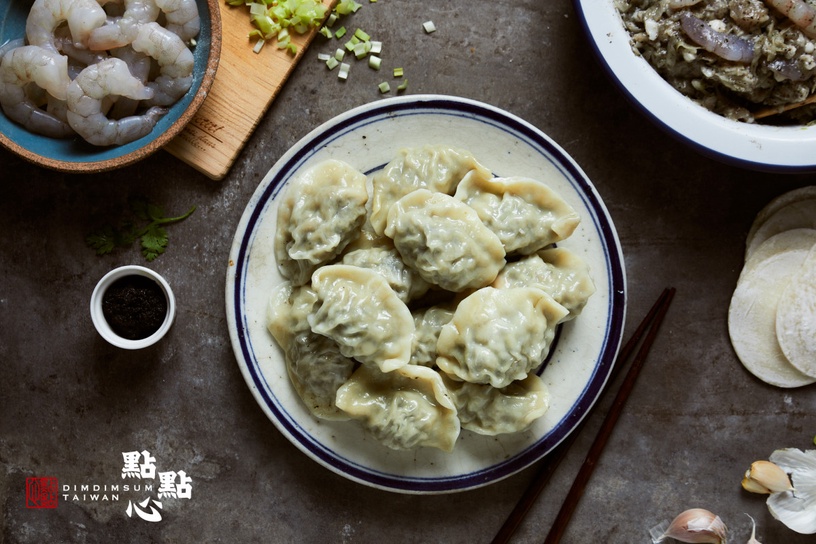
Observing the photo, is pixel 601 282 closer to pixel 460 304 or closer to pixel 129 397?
pixel 460 304

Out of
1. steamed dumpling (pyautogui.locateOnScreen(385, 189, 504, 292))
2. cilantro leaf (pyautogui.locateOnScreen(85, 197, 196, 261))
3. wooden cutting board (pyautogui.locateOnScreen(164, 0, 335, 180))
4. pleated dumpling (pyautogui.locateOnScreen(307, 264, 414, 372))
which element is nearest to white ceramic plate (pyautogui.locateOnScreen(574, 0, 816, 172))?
steamed dumpling (pyautogui.locateOnScreen(385, 189, 504, 292))

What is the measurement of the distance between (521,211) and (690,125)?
0.60 m

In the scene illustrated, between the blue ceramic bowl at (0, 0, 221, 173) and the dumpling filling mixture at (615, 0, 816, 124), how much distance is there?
4.71 ft

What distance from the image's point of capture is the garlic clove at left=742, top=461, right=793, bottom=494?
8.62ft

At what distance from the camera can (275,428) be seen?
107 inches

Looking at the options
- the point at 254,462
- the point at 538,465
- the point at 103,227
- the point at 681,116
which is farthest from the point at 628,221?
the point at 103,227

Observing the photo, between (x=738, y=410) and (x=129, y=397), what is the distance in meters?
2.47

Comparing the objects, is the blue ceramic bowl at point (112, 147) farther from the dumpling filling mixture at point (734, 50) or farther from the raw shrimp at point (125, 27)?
the dumpling filling mixture at point (734, 50)

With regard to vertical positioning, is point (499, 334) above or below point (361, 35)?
below

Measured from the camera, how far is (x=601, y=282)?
2.46 metres

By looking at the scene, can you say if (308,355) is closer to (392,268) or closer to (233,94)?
(392,268)

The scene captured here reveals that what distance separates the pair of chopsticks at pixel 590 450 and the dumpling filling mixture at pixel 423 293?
39cm

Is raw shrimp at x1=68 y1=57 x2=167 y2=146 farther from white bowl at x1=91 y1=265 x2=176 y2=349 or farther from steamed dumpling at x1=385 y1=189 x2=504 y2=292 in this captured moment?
steamed dumpling at x1=385 y1=189 x2=504 y2=292

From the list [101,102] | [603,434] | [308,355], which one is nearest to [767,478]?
[603,434]
